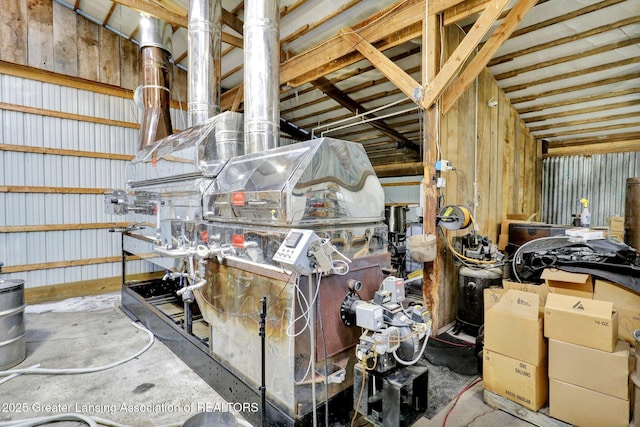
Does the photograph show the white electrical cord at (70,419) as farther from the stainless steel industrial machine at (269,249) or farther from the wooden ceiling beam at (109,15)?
the wooden ceiling beam at (109,15)

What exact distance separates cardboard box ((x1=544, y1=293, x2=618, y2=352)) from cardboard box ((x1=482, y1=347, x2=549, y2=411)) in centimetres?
27

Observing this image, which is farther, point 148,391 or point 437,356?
point 437,356

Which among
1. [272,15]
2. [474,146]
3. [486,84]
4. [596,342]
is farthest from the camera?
[486,84]

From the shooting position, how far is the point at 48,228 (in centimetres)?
454

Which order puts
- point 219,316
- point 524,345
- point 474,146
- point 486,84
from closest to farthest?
point 524,345 → point 219,316 → point 474,146 → point 486,84

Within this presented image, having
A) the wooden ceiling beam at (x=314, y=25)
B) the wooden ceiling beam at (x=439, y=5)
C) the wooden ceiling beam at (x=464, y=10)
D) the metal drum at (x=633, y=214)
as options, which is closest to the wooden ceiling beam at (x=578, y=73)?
the metal drum at (x=633, y=214)

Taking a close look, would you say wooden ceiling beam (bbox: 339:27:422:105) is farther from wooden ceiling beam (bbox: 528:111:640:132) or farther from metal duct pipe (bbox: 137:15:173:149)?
wooden ceiling beam (bbox: 528:111:640:132)

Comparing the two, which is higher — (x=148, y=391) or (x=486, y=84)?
(x=486, y=84)

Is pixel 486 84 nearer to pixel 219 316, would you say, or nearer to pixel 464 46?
pixel 464 46

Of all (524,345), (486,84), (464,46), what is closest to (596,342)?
(524,345)

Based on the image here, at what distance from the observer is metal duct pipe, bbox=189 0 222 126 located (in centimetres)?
328

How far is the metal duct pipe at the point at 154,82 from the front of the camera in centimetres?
389

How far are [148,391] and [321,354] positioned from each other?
155 cm

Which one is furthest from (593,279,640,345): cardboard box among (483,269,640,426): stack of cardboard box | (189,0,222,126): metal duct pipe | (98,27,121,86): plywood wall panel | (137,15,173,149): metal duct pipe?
(98,27,121,86): plywood wall panel
